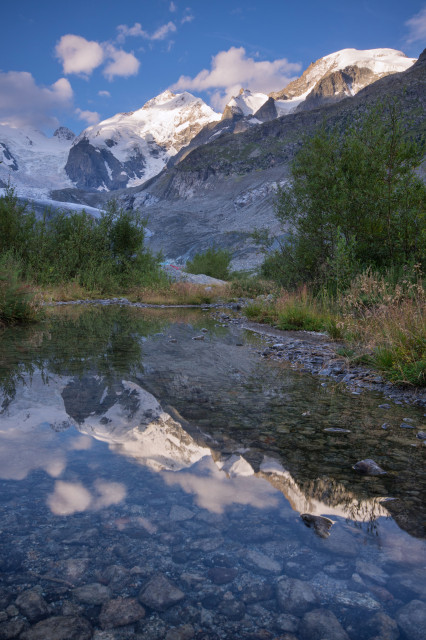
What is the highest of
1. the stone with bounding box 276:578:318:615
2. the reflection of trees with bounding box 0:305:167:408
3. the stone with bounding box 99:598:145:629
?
the stone with bounding box 276:578:318:615

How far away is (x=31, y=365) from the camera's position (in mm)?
5762

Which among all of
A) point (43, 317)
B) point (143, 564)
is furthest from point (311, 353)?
point (43, 317)

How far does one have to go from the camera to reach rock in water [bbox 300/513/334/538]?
79.4 inches

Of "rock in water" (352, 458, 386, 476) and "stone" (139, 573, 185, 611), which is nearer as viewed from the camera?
"stone" (139, 573, 185, 611)

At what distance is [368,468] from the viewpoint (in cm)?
277

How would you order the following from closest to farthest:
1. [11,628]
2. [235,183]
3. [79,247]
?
[11,628] < [79,247] < [235,183]

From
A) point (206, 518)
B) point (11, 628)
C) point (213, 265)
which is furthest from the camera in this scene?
point (213, 265)

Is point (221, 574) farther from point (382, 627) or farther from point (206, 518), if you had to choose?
point (382, 627)

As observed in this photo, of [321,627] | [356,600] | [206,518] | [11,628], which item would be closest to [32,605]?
[11,628]

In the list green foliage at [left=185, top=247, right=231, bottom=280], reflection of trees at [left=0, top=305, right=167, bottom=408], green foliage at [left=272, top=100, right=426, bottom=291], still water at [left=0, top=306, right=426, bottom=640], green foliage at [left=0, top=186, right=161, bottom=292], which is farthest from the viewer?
green foliage at [left=185, top=247, right=231, bottom=280]

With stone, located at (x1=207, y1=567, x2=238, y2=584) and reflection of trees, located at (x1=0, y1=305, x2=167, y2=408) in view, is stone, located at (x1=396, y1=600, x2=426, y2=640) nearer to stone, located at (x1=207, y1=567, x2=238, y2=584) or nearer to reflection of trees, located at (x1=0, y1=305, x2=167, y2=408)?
stone, located at (x1=207, y1=567, x2=238, y2=584)

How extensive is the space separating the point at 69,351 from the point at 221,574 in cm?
608

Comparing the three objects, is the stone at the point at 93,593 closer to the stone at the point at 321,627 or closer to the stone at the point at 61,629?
the stone at the point at 61,629

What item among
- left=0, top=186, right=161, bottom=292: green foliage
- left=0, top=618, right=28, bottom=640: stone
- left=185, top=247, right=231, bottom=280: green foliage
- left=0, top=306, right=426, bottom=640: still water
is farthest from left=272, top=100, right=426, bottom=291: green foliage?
Answer: left=185, top=247, right=231, bottom=280: green foliage
